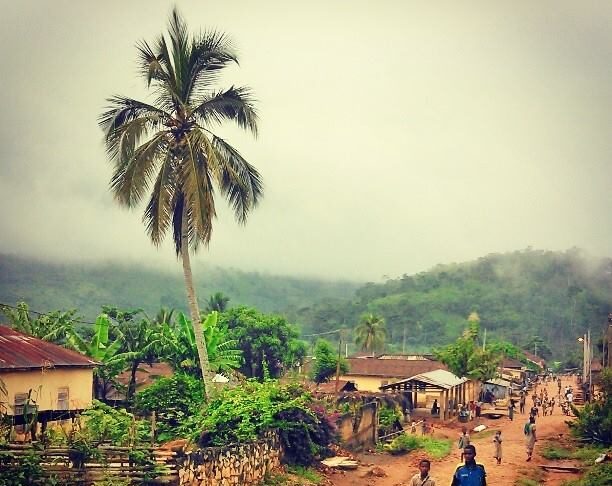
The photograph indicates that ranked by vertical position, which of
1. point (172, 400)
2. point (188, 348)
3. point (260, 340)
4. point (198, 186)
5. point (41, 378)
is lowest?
point (172, 400)

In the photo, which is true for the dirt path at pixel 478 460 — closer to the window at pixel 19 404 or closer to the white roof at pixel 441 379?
the white roof at pixel 441 379

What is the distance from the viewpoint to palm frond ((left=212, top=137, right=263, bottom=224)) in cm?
2007

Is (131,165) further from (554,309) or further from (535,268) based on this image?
(535,268)

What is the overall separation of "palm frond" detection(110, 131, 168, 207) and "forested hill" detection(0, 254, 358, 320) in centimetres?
7405

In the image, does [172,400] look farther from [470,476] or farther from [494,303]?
[494,303]

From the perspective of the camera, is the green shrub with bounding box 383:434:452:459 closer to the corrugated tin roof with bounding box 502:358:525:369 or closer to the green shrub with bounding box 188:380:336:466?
the green shrub with bounding box 188:380:336:466

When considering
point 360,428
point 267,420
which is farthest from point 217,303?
point 267,420

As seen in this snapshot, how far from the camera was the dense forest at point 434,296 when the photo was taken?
11181 centimetres

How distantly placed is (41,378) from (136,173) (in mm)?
5383

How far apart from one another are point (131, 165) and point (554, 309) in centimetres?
11890

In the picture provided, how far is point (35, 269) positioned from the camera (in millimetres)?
120375

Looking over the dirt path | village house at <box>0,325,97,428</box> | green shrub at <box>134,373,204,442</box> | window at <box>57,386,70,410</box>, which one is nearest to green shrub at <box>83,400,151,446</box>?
village house at <box>0,325,97,428</box>

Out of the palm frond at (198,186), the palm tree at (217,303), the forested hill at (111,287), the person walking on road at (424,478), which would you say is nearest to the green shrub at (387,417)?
the palm frond at (198,186)

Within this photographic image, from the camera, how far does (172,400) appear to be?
21.0m
